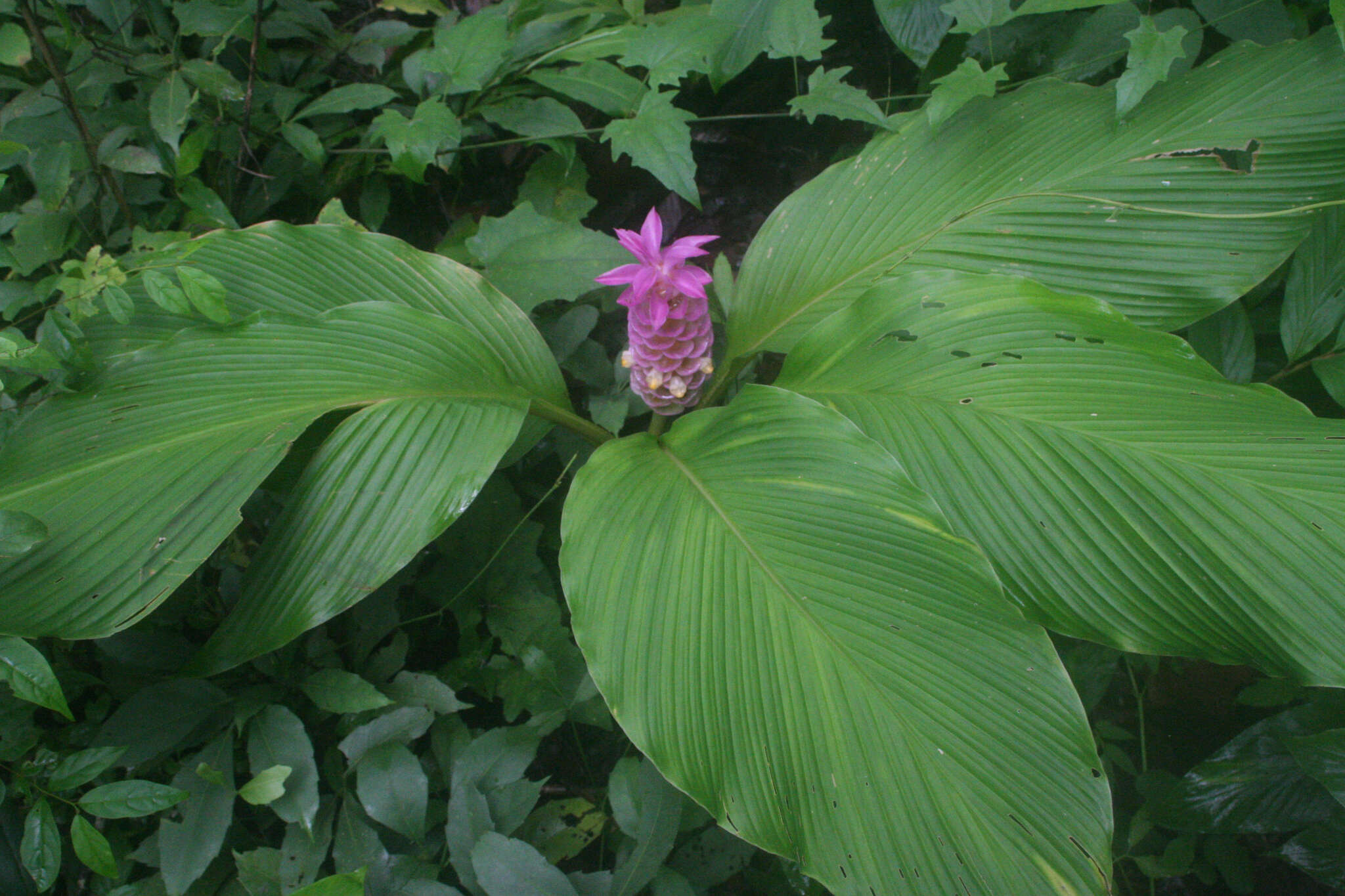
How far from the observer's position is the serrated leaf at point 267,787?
2.96 ft

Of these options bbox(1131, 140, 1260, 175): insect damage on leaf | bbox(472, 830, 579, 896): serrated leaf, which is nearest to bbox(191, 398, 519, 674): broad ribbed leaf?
bbox(472, 830, 579, 896): serrated leaf

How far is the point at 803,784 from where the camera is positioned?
2.38 ft

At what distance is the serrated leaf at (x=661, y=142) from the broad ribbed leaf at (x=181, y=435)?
1.27 ft

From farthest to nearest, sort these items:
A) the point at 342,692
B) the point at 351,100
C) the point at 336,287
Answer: the point at 351,100 → the point at 336,287 → the point at 342,692

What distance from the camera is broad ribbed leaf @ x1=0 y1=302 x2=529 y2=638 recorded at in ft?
2.62

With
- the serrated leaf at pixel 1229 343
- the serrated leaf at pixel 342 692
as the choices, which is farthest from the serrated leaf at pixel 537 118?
the serrated leaf at pixel 1229 343

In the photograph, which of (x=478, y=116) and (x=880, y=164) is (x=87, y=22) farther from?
(x=880, y=164)

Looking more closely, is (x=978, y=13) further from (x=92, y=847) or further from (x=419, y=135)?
(x=92, y=847)

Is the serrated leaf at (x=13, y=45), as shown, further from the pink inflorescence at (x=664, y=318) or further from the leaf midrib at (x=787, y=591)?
the leaf midrib at (x=787, y=591)

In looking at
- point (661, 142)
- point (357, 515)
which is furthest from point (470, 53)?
point (357, 515)

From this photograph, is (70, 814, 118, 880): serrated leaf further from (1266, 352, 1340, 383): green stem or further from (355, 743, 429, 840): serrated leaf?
(1266, 352, 1340, 383): green stem

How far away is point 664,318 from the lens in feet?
3.20

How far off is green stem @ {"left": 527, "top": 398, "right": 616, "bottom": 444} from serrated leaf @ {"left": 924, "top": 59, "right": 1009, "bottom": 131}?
663mm

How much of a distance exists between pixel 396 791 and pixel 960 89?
47.8 inches
